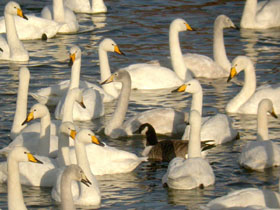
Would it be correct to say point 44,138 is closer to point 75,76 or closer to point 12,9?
point 75,76

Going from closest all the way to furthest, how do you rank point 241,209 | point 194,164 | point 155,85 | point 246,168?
1. point 241,209
2. point 194,164
3. point 246,168
4. point 155,85

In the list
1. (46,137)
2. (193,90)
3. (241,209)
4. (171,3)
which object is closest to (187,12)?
(171,3)

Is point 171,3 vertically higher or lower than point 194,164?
higher

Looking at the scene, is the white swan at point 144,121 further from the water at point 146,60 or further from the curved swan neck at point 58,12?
the curved swan neck at point 58,12

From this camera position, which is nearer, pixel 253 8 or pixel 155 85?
pixel 155 85

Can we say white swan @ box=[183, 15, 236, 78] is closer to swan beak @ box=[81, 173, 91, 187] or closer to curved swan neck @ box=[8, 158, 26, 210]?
swan beak @ box=[81, 173, 91, 187]

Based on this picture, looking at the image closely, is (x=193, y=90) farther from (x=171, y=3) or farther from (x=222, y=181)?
(x=171, y=3)

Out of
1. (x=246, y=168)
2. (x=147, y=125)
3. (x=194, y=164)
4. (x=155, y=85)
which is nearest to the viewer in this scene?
(x=194, y=164)

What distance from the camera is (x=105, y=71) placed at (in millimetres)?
16203

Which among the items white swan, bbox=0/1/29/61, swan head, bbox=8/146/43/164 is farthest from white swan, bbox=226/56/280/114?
swan head, bbox=8/146/43/164

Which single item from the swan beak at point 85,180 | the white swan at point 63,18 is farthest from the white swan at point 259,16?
the swan beak at point 85,180

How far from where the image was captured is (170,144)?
12.7m

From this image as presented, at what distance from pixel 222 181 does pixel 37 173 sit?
2.31 m

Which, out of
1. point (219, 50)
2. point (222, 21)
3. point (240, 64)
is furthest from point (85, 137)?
point (222, 21)
